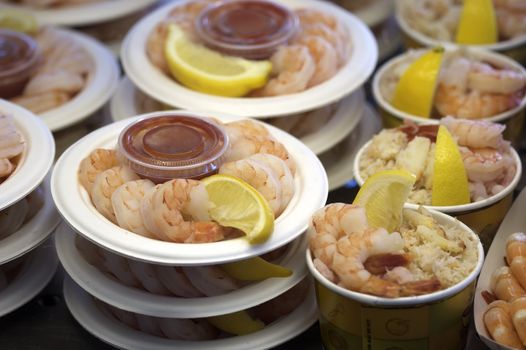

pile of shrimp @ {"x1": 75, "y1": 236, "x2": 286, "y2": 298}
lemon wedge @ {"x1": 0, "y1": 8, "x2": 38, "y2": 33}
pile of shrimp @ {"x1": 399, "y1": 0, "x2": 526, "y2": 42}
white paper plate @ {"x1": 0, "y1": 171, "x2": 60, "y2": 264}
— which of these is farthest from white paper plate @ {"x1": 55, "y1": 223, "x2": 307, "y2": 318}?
pile of shrimp @ {"x1": 399, "y1": 0, "x2": 526, "y2": 42}

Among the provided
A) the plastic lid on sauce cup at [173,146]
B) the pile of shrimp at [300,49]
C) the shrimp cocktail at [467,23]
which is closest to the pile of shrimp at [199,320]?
the plastic lid on sauce cup at [173,146]

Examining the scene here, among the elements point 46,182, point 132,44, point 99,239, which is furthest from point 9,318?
point 132,44

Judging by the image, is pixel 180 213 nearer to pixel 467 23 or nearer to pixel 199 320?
pixel 199 320

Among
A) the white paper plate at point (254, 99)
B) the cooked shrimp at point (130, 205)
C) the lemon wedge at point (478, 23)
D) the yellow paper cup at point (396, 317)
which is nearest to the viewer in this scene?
the yellow paper cup at point (396, 317)

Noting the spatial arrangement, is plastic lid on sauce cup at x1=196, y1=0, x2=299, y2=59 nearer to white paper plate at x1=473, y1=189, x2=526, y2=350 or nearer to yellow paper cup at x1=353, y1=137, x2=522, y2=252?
yellow paper cup at x1=353, y1=137, x2=522, y2=252

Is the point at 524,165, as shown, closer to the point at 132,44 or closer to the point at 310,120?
the point at 310,120

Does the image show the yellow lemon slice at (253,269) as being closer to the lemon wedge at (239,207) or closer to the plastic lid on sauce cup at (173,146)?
the lemon wedge at (239,207)

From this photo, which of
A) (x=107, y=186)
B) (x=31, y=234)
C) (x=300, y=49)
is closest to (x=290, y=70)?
(x=300, y=49)
